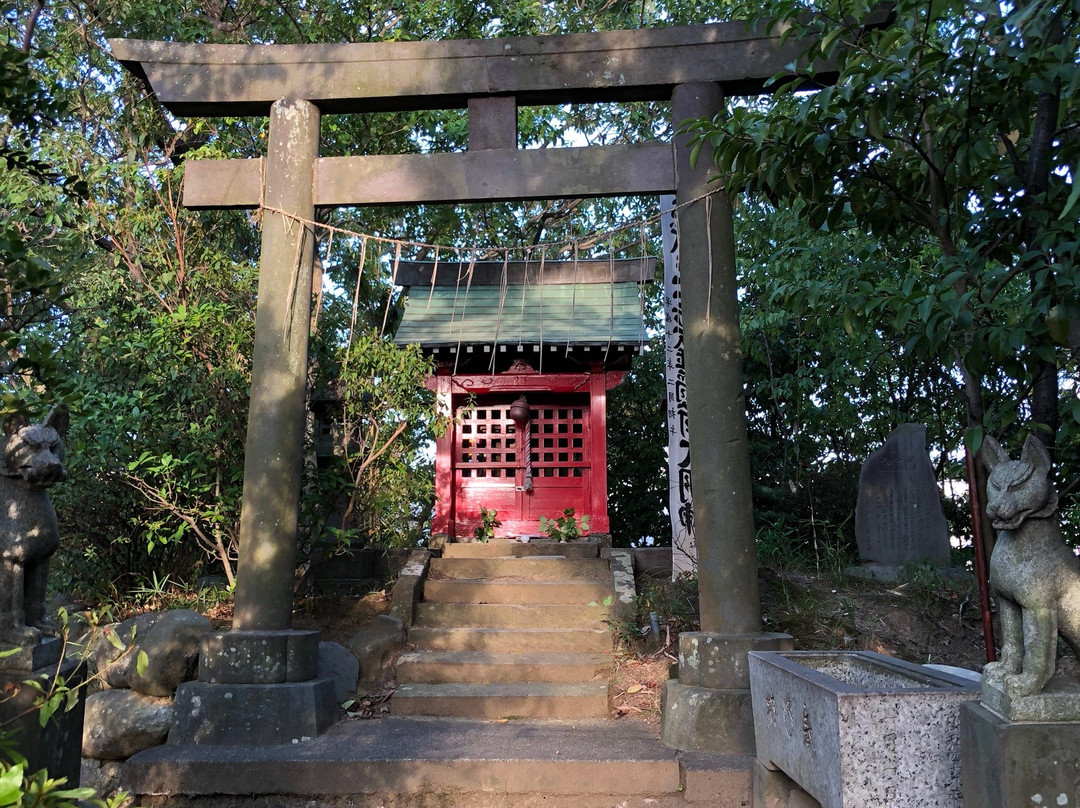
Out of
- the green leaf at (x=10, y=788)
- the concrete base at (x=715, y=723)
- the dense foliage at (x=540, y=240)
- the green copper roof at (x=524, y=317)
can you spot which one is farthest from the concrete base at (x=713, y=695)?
the green copper roof at (x=524, y=317)

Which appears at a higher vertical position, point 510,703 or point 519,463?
point 519,463

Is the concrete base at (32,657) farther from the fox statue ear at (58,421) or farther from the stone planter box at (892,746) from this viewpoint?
the stone planter box at (892,746)

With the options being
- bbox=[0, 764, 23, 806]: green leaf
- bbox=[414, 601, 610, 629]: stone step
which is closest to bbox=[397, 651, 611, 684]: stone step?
bbox=[414, 601, 610, 629]: stone step

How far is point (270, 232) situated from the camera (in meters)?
6.17

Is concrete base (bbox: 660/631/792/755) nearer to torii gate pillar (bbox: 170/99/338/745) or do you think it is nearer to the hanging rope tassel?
torii gate pillar (bbox: 170/99/338/745)

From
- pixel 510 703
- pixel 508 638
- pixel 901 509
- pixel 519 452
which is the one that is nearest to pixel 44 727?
pixel 510 703

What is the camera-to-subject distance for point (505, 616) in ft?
24.7

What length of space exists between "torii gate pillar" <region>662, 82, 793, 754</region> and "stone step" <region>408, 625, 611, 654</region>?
5.92 feet

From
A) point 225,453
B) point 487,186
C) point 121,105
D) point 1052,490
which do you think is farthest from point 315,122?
point 1052,490

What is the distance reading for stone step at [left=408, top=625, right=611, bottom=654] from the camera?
715 centimetres

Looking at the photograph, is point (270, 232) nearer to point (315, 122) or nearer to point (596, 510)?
point (315, 122)

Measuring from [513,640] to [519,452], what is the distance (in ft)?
12.3

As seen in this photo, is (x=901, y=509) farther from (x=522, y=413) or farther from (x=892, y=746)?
(x=892, y=746)

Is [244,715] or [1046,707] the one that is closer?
[1046,707]
